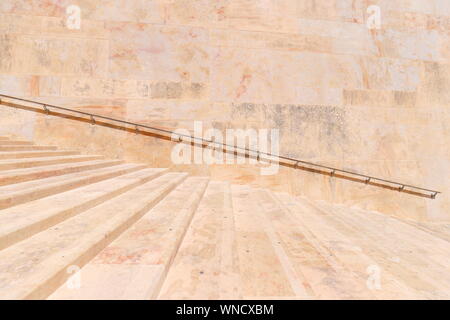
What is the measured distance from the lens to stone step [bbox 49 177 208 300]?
119 cm

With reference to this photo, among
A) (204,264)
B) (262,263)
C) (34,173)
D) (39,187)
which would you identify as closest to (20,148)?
(34,173)

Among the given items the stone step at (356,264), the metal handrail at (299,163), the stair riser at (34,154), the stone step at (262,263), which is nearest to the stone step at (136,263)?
the stone step at (262,263)

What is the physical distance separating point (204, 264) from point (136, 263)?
43 cm

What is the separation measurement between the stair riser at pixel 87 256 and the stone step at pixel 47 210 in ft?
1.58

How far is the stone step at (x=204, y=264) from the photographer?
1.32 meters

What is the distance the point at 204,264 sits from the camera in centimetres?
161

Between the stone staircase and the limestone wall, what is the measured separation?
2.49 metres

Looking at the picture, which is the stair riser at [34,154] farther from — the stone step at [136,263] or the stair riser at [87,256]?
the stone step at [136,263]

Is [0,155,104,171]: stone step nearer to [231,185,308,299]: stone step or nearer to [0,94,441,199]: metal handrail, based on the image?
[0,94,441,199]: metal handrail

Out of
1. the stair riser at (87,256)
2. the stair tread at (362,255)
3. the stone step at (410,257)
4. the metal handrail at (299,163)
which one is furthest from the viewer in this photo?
the metal handrail at (299,163)

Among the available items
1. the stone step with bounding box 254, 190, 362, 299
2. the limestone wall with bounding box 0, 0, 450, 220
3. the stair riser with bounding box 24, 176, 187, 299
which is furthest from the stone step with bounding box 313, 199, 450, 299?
the limestone wall with bounding box 0, 0, 450, 220
